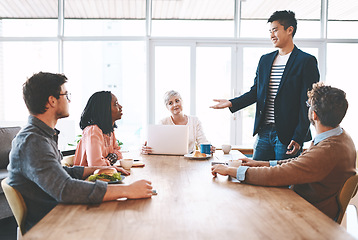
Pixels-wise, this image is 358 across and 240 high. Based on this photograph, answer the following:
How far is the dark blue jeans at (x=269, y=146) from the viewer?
2511mm

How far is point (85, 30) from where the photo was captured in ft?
20.1

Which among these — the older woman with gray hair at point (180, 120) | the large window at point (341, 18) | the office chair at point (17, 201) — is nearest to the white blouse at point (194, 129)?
the older woman with gray hair at point (180, 120)

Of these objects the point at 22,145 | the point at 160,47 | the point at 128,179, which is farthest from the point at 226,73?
the point at 22,145

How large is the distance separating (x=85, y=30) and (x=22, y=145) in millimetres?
5056

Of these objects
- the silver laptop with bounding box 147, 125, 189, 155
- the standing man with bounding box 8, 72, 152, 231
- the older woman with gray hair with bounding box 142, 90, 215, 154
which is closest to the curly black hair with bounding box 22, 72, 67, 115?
the standing man with bounding box 8, 72, 152, 231

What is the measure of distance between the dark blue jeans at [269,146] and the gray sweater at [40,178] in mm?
1486

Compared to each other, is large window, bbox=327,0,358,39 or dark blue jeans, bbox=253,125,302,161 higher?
large window, bbox=327,0,358,39

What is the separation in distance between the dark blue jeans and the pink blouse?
1115 mm

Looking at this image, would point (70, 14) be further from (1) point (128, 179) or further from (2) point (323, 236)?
(2) point (323, 236)

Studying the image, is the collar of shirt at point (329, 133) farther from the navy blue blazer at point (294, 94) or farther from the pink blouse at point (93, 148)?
the pink blouse at point (93, 148)

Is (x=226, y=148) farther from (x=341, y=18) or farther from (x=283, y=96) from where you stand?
(x=341, y=18)

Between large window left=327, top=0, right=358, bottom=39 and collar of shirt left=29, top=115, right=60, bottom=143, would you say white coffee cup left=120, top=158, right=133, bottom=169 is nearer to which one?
collar of shirt left=29, top=115, right=60, bottom=143

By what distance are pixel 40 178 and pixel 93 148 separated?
848mm

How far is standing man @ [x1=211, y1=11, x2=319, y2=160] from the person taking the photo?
8.21ft
